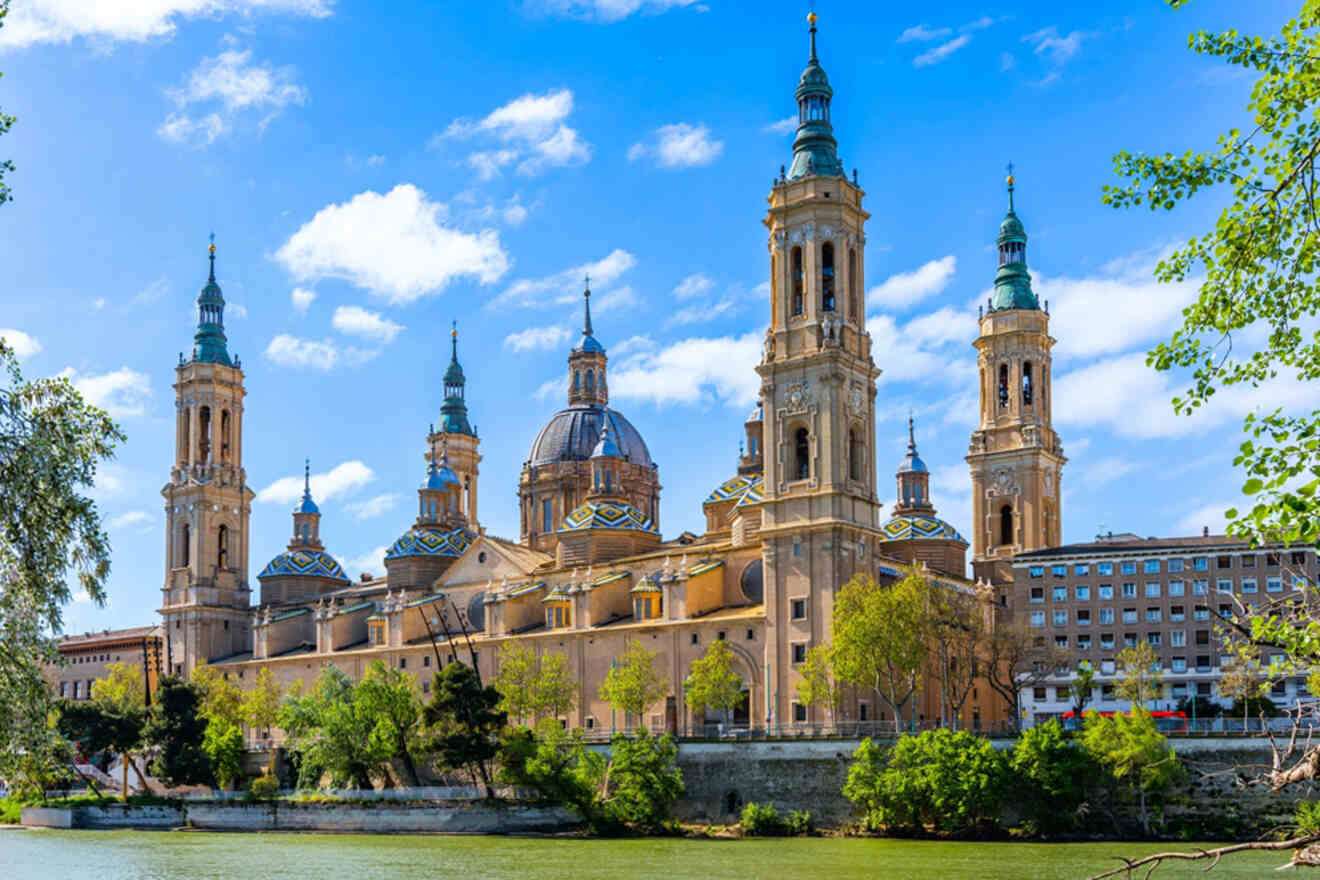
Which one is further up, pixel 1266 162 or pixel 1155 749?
pixel 1266 162

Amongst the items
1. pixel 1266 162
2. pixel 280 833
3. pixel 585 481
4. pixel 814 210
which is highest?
pixel 814 210

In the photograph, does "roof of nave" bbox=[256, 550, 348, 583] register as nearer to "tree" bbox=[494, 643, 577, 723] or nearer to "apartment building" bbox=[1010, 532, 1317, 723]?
"tree" bbox=[494, 643, 577, 723]

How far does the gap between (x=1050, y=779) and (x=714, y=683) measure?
21715 mm

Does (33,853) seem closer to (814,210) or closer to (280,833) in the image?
(280,833)

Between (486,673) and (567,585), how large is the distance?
786cm

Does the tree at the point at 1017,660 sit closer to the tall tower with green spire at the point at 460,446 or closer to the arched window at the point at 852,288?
the arched window at the point at 852,288

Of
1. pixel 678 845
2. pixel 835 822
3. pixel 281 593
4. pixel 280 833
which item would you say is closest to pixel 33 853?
pixel 280 833

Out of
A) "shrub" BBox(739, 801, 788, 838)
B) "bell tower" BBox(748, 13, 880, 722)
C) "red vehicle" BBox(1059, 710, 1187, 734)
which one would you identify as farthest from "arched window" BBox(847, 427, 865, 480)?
"shrub" BBox(739, 801, 788, 838)

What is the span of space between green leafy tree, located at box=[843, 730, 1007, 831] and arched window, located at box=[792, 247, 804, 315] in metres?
28.7

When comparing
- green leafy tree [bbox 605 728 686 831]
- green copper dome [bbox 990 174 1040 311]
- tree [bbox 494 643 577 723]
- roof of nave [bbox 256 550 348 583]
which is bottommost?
green leafy tree [bbox 605 728 686 831]

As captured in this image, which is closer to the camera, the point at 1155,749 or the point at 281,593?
the point at 1155,749

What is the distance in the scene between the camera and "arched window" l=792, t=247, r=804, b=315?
8794cm

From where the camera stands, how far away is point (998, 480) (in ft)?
366

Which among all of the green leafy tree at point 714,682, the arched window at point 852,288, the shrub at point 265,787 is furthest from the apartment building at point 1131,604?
the shrub at point 265,787
